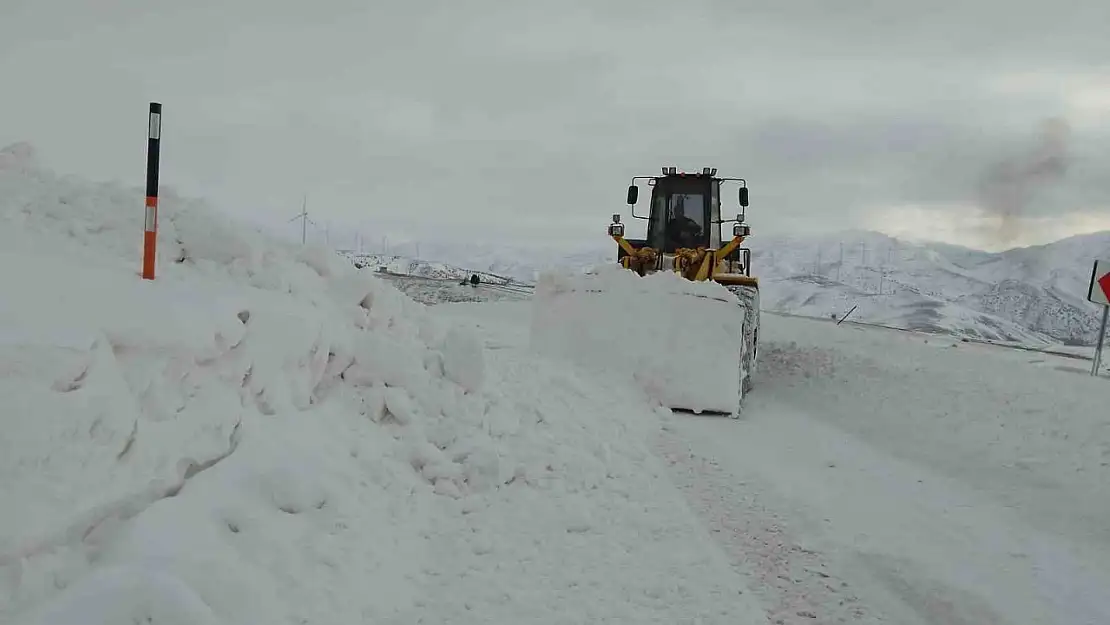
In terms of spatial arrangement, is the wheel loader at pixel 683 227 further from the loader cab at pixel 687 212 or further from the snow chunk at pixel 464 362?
the snow chunk at pixel 464 362

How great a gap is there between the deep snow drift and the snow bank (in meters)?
2.66

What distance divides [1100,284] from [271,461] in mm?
10623

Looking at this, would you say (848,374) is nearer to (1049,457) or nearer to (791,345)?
(791,345)

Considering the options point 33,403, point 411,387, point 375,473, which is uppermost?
point 33,403

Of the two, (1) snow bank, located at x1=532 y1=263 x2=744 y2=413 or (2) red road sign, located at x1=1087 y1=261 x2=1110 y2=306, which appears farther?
(2) red road sign, located at x1=1087 y1=261 x2=1110 y2=306

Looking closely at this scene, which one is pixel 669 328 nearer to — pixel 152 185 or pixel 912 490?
pixel 912 490

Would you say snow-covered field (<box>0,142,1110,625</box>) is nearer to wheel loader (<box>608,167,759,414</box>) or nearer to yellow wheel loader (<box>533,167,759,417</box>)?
yellow wheel loader (<box>533,167,759,417</box>)

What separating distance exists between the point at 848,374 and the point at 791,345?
2478mm

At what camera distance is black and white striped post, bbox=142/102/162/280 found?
4129 millimetres

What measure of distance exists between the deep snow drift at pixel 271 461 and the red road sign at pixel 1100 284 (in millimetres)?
7592

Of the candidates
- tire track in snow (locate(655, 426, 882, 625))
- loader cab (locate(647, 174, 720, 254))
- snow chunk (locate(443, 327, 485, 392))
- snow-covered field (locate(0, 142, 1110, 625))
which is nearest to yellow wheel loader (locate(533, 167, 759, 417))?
snow-covered field (locate(0, 142, 1110, 625))

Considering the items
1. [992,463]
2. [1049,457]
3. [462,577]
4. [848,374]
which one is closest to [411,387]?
[462,577]

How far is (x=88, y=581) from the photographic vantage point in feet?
7.78

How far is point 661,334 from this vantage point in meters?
8.66
